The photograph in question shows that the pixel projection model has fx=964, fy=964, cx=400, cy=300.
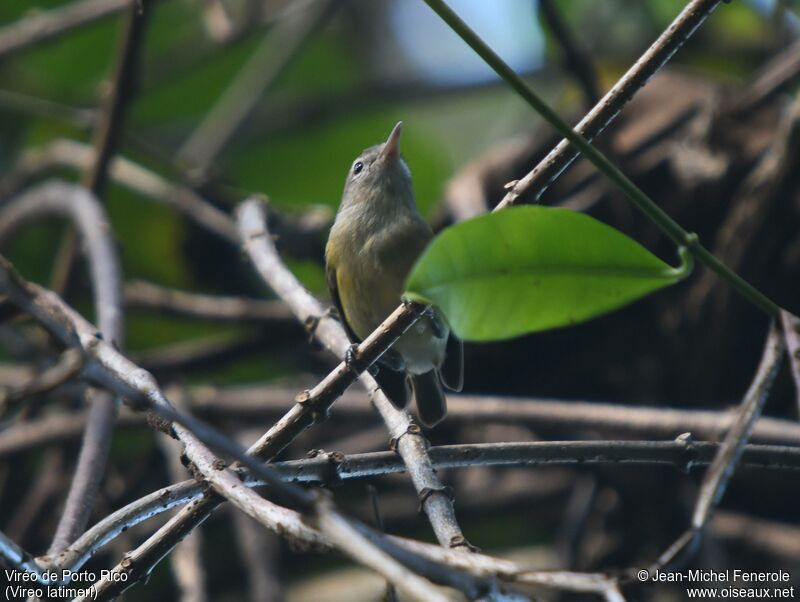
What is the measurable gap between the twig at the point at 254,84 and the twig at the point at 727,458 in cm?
321

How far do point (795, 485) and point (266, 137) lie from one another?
300cm

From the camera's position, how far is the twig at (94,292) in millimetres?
1931

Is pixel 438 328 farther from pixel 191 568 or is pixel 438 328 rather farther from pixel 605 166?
pixel 605 166

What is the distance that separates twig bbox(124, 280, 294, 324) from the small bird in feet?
0.94

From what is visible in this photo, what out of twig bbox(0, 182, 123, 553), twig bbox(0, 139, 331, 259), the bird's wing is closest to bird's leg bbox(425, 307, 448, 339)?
the bird's wing

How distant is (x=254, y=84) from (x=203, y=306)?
149 centimetres

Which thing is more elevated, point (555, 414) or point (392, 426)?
point (555, 414)

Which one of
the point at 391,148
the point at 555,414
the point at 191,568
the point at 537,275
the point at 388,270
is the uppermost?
the point at 391,148

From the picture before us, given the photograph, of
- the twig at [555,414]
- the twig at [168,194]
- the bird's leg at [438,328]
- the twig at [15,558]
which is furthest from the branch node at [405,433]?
the twig at [168,194]

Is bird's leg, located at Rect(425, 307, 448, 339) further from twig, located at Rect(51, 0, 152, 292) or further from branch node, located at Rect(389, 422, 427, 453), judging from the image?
twig, located at Rect(51, 0, 152, 292)

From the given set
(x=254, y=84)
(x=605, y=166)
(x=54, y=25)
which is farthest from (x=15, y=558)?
(x=254, y=84)

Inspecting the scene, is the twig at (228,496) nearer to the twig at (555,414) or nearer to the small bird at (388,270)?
the twig at (555,414)

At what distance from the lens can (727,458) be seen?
55.2 inches

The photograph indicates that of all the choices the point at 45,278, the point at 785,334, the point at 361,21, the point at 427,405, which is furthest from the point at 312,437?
the point at 361,21
